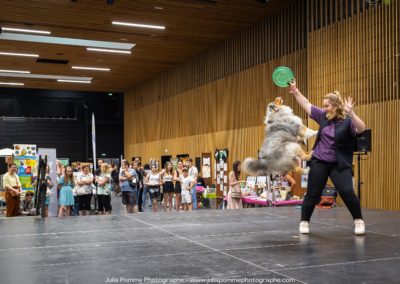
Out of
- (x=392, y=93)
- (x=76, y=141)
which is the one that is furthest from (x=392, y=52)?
(x=76, y=141)

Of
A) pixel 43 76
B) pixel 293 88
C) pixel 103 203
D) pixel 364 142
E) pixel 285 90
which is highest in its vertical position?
pixel 43 76

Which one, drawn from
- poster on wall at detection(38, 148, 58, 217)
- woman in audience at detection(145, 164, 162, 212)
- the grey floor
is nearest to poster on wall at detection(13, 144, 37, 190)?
poster on wall at detection(38, 148, 58, 217)

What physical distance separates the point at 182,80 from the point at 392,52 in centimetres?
1008

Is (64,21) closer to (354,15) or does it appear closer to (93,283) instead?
(354,15)

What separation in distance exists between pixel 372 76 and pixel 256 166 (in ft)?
17.2

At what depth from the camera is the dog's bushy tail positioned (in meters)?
4.28

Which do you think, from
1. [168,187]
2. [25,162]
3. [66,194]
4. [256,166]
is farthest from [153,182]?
[256,166]

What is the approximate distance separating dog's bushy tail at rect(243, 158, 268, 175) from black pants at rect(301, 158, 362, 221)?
1.64ft

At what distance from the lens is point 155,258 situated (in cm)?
346

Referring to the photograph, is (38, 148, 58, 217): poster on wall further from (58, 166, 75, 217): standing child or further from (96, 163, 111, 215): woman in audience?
(96, 163, 111, 215): woman in audience

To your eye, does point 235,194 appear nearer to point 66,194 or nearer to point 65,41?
point 66,194

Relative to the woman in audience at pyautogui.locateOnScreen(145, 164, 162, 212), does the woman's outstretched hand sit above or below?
above

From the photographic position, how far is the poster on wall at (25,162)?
11633mm

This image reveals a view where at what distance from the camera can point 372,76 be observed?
8.59 meters
